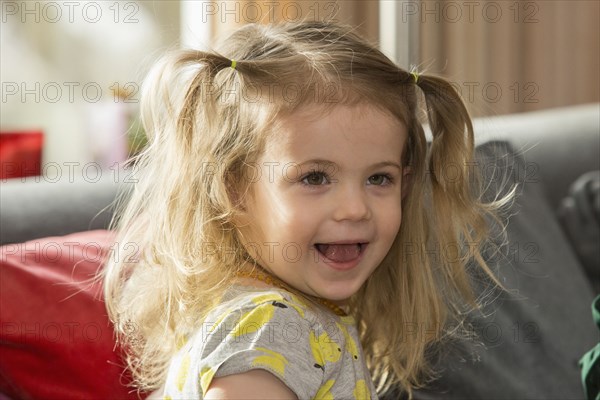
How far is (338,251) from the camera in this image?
1.12 meters

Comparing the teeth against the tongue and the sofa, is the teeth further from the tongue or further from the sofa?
the sofa

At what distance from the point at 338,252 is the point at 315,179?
Answer: 0.35 feet

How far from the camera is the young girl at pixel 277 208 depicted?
1028 mm

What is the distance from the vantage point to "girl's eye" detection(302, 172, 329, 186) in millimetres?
1076

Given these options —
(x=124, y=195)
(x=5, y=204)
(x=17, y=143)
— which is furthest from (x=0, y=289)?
(x=17, y=143)

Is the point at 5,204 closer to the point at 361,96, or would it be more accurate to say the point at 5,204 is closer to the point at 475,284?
the point at 361,96

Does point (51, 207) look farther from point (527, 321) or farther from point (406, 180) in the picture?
point (527, 321)

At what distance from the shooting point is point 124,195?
141 centimetres

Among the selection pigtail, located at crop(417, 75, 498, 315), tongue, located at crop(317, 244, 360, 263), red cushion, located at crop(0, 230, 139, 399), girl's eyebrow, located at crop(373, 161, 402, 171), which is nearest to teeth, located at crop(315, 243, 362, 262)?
tongue, located at crop(317, 244, 360, 263)

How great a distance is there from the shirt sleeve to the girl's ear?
0.31 metres

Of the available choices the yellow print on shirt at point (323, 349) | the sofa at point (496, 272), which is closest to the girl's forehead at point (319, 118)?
the yellow print on shirt at point (323, 349)

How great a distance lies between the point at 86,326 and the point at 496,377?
64 cm

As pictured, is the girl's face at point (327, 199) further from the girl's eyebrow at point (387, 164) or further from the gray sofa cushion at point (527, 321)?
the gray sofa cushion at point (527, 321)

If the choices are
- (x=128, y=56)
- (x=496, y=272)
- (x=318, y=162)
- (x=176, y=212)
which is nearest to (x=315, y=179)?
(x=318, y=162)
